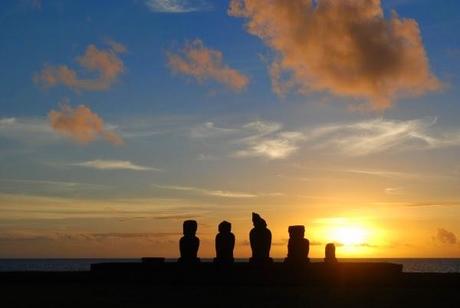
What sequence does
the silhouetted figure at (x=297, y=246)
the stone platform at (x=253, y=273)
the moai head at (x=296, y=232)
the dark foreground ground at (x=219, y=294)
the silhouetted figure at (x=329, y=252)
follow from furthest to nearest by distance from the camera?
1. the silhouetted figure at (x=329, y=252)
2. the moai head at (x=296, y=232)
3. the silhouetted figure at (x=297, y=246)
4. the stone platform at (x=253, y=273)
5. the dark foreground ground at (x=219, y=294)

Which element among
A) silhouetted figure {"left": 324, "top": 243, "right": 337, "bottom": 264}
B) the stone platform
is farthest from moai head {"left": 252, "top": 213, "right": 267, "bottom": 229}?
silhouetted figure {"left": 324, "top": 243, "right": 337, "bottom": 264}

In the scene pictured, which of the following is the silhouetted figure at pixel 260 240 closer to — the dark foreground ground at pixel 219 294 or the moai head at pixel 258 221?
the moai head at pixel 258 221

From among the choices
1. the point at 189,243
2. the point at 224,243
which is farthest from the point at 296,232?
the point at 189,243

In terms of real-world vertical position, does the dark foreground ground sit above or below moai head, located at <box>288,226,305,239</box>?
below

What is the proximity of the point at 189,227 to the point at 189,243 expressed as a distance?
0.79m

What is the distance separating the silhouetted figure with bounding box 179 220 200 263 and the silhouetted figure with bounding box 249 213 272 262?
267 cm

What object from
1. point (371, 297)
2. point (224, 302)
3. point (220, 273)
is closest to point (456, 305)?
point (371, 297)

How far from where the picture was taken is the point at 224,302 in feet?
66.3

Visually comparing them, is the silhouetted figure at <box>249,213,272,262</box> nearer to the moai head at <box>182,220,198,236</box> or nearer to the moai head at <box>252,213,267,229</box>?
the moai head at <box>252,213,267,229</box>

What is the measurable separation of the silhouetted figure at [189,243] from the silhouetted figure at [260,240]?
2669 millimetres

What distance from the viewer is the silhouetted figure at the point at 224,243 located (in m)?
32.2

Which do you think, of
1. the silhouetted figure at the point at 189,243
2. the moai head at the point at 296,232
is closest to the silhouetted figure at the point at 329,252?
the moai head at the point at 296,232

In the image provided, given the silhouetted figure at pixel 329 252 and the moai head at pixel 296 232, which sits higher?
the moai head at pixel 296 232

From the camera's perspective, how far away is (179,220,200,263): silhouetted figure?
107ft
